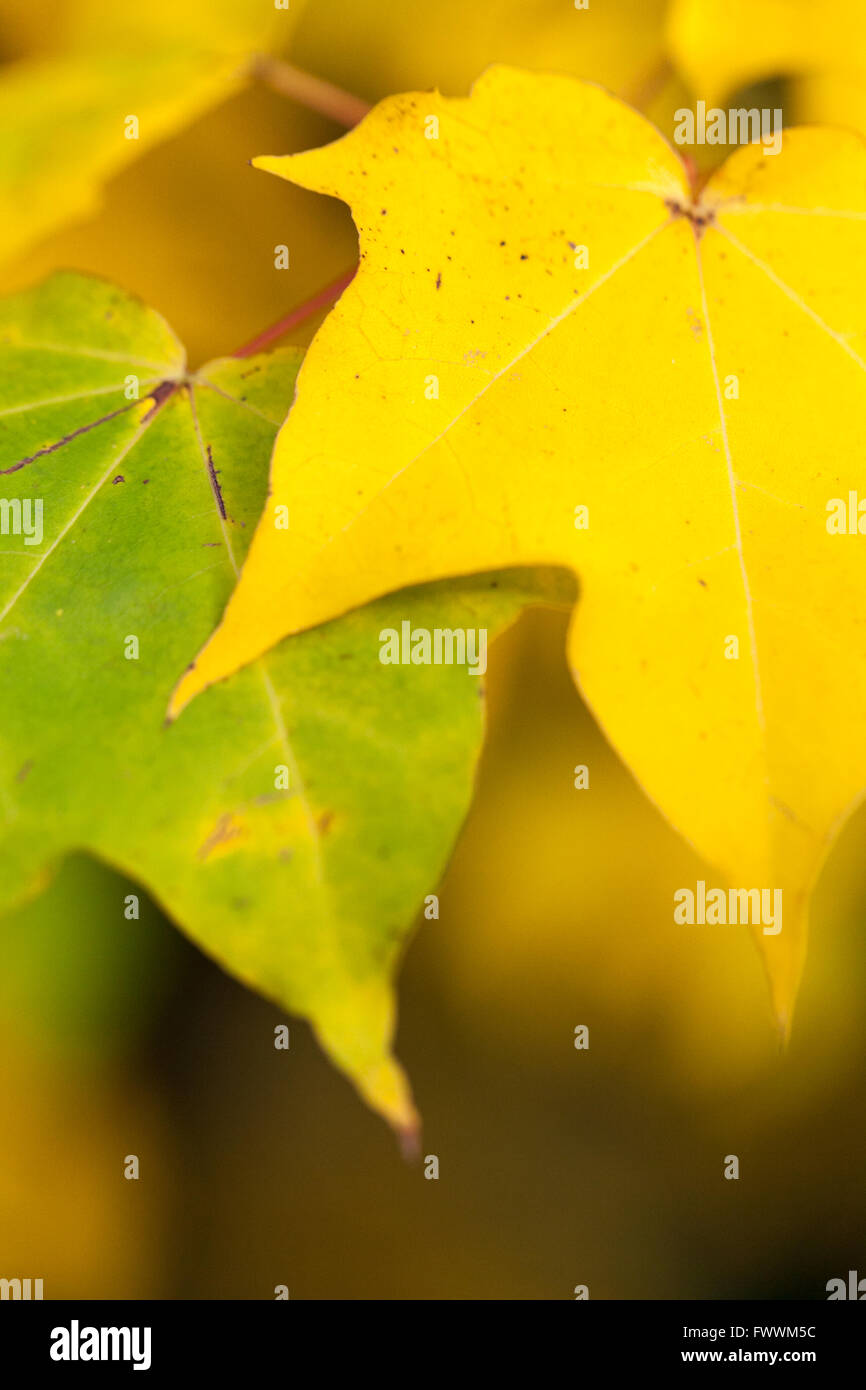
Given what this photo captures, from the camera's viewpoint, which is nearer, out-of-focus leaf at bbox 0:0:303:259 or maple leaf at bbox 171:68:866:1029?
maple leaf at bbox 171:68:866:1029

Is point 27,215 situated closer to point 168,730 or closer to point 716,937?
point 168,730

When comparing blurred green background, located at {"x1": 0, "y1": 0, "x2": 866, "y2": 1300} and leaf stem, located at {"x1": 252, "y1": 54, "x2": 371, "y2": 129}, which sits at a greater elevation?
leaf stem, located at {"x1": 252, "y1": 54, "x2": 371, "y2": 129}

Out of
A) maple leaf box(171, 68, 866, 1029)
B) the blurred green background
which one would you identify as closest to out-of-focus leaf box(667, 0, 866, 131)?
the blurred green background

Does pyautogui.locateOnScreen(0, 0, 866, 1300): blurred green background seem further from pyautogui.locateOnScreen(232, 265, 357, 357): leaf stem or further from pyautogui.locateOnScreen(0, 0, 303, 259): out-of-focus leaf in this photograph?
pyautogui.locateOnScreen(232, 265, 357, 357): leaf stem

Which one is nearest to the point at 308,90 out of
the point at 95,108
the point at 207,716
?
the point at 95,108
